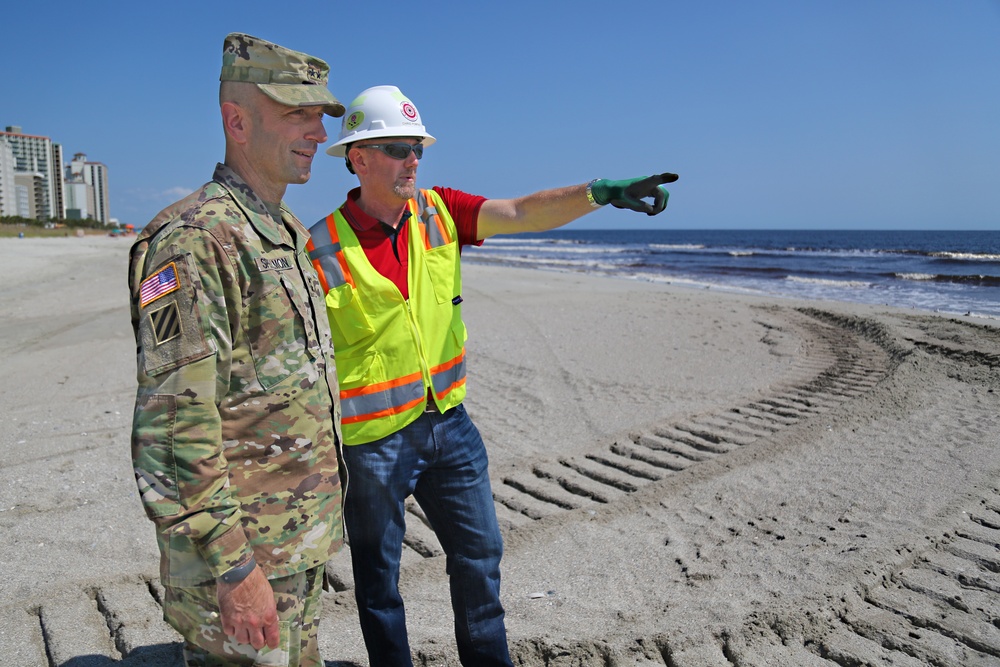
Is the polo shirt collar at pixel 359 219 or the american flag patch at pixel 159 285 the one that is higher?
the polo shirt collar at pixel 359 219

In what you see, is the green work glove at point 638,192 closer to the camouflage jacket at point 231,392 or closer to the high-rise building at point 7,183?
the camouflage jacket at point 231,392

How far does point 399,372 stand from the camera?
2330mm

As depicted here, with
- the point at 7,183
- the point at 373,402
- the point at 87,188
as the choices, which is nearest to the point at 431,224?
the point at 373,402

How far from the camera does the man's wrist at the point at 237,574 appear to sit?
1467mm

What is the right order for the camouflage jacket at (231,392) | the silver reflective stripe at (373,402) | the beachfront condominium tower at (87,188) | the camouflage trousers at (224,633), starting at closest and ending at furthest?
the camouflage jacket at (231,392) < the camouflage trousers at (224,633) < the silver reflective stripe at (373,402) < the beachfront condominium tower at (87,188)

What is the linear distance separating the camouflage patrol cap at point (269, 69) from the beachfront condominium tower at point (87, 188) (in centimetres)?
11978

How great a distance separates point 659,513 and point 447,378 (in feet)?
7.43

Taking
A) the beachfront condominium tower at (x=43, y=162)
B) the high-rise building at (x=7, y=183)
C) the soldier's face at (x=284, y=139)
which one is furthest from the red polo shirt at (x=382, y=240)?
the beachfront condominium tower at (x=43, y=162)

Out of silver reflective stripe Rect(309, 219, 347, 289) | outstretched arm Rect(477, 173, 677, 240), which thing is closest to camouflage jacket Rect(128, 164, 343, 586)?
silver reflective stripe Rect(309, 219, 347, 289)

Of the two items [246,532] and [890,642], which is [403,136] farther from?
[890,642]

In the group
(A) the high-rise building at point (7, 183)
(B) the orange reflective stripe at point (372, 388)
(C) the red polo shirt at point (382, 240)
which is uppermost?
(A) the high-rise building at point (7, 183)

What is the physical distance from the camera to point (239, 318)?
5.18 feet

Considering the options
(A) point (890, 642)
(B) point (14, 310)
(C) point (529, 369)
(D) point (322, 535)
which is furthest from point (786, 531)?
(B) point (14, 310)

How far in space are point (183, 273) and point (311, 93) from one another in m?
0.56
